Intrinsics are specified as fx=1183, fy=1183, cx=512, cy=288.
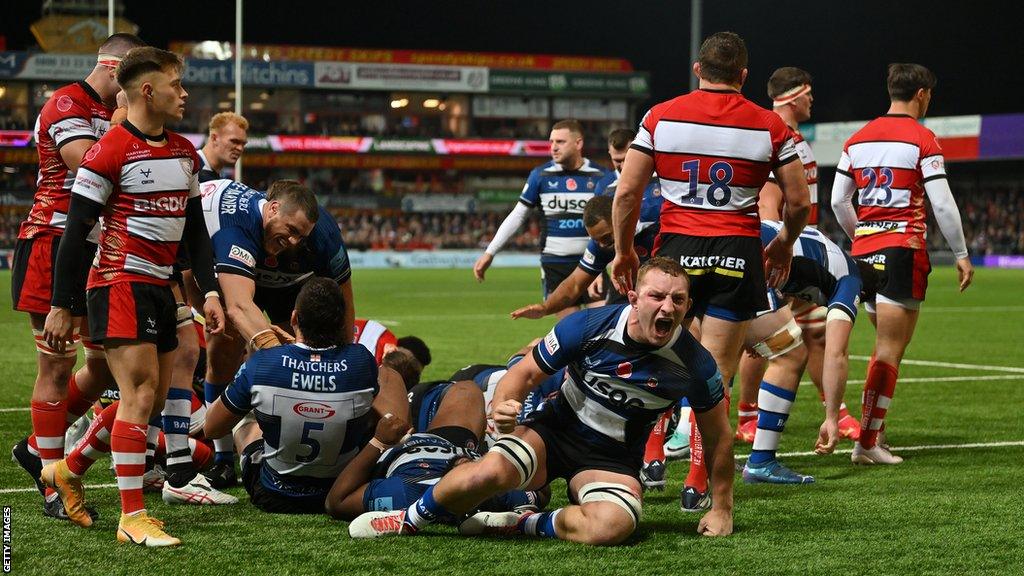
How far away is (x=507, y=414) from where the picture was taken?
15.0 feet

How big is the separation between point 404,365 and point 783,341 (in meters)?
2.18

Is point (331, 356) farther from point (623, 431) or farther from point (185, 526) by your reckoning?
point (623, 431)

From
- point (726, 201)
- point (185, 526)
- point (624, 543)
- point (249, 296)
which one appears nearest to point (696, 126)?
point (726, 201)

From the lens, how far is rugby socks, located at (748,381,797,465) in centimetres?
650

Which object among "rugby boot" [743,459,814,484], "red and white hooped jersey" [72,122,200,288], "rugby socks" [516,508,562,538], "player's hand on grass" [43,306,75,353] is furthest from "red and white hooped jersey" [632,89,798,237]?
"player's hand on grass" [43,306,75,353]

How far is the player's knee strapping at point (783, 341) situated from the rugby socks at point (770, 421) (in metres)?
0.27

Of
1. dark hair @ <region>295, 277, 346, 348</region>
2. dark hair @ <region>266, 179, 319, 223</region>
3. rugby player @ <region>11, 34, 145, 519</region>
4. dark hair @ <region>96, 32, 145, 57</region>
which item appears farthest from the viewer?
dark hair @ <region>96, 32, 145, 57</region>

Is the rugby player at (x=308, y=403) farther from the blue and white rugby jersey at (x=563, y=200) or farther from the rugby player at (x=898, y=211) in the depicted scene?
the blue and white rugby jersey at (x=563, y=200)

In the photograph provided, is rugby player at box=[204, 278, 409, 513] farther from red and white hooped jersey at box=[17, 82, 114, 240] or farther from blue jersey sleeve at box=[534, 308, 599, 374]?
red and white hooped jersey at box=[17, 82, 114, 240]

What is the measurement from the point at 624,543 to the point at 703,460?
83 cm

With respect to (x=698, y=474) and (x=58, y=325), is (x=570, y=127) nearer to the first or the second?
(x=698, y=474)

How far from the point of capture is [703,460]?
558cm

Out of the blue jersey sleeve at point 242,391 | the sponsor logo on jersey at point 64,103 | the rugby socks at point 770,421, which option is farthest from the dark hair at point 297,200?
the rugby socks at point 770,421

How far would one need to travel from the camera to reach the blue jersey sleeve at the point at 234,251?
6.05 m
